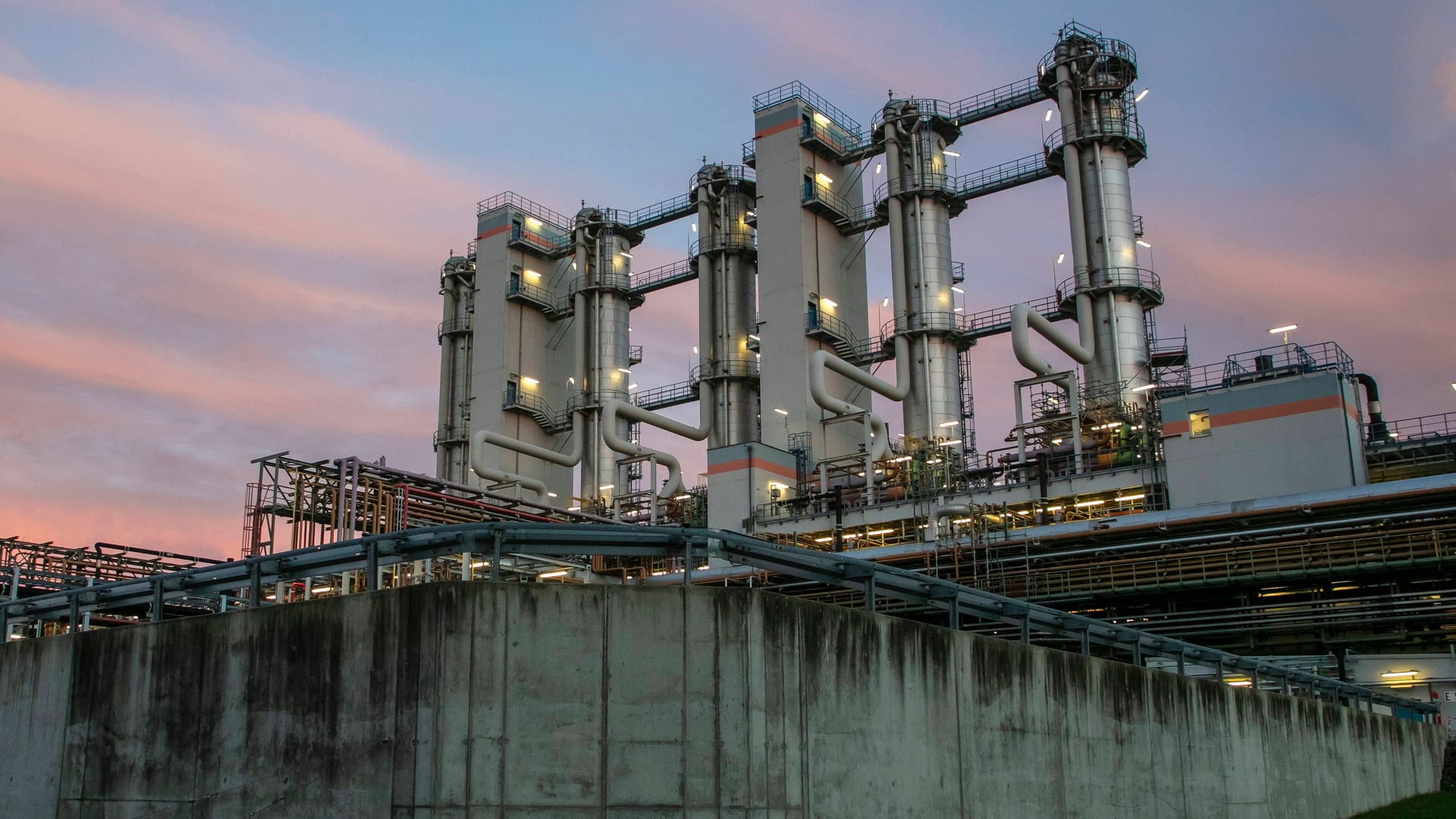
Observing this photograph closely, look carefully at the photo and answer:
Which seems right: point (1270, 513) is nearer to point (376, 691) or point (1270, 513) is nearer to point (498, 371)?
point (376, 691)

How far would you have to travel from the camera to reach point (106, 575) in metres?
44.4

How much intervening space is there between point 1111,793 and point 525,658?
1063 cm

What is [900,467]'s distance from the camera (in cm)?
6397

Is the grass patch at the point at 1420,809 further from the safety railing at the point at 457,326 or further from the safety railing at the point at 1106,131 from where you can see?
the safety railing at the point at 457,326

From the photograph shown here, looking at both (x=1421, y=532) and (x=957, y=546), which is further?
(x=957, y=546)

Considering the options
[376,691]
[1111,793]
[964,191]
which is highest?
[964,191]

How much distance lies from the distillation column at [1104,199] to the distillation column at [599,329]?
2963 centimetres

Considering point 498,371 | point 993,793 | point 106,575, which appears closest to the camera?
point 993,793

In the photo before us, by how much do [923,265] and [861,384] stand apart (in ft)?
25.5

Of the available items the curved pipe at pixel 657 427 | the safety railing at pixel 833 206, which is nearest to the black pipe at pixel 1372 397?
the safety railing at pixel 833 206

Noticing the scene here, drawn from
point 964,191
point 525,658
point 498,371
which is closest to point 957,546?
point 964,191

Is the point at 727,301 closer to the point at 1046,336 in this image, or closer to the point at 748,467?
the point at 748,467

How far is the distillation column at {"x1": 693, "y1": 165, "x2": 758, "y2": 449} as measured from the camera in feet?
249

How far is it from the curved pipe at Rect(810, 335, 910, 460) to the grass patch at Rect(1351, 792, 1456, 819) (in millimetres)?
35184
